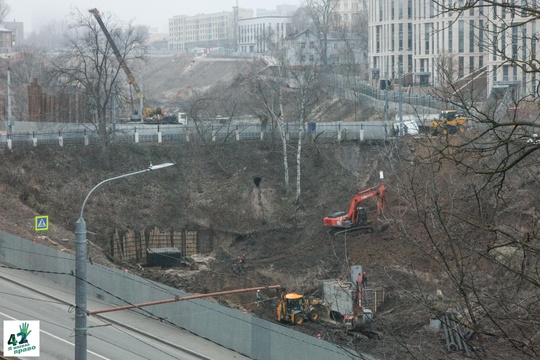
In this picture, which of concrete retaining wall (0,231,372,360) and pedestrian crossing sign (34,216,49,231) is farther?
pedestrian crossing sign (34,216,49,231)

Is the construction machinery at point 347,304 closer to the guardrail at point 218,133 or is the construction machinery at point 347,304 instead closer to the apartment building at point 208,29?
the guardrail at point 218,133

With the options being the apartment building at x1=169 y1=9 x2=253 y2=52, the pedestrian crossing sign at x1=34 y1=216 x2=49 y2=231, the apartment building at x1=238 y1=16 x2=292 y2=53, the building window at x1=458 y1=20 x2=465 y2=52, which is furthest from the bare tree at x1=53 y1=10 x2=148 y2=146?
the apartment building at x1=169 y1=9 x2=253 y2=52

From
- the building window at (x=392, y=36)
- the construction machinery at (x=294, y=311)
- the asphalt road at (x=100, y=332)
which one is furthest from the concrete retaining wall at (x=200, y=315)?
the building window at (x=392, y=36)

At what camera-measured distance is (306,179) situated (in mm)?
41656

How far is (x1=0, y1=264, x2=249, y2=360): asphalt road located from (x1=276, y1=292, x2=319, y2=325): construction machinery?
3.42 meters

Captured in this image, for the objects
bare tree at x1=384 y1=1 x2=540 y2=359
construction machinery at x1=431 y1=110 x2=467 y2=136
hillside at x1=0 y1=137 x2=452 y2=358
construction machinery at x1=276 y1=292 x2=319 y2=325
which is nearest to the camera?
bare tree at x1=384 y1=1 x2=540 y2=359

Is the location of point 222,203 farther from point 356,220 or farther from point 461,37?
point 461,37

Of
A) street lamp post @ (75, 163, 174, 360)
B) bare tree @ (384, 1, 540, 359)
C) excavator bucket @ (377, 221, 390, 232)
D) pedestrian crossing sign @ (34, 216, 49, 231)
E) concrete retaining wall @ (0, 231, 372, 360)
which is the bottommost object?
concrete retaining wall @ (0, 231, 372, 360)

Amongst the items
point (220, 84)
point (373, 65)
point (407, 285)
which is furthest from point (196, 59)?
point (407, 285)

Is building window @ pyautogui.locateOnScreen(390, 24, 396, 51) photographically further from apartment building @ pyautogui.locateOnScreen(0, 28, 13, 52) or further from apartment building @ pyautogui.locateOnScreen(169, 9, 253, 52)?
apartment building @ pyautogui.locateOnScreen(169, 9, 253, 52)

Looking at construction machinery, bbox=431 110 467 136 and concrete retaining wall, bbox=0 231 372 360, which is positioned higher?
construction machinery, bbox=431 110 467 136

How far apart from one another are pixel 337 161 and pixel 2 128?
2044 cm

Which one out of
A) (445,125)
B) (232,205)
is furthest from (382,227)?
(445,125)

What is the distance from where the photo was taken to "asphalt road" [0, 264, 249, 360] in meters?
20.3
